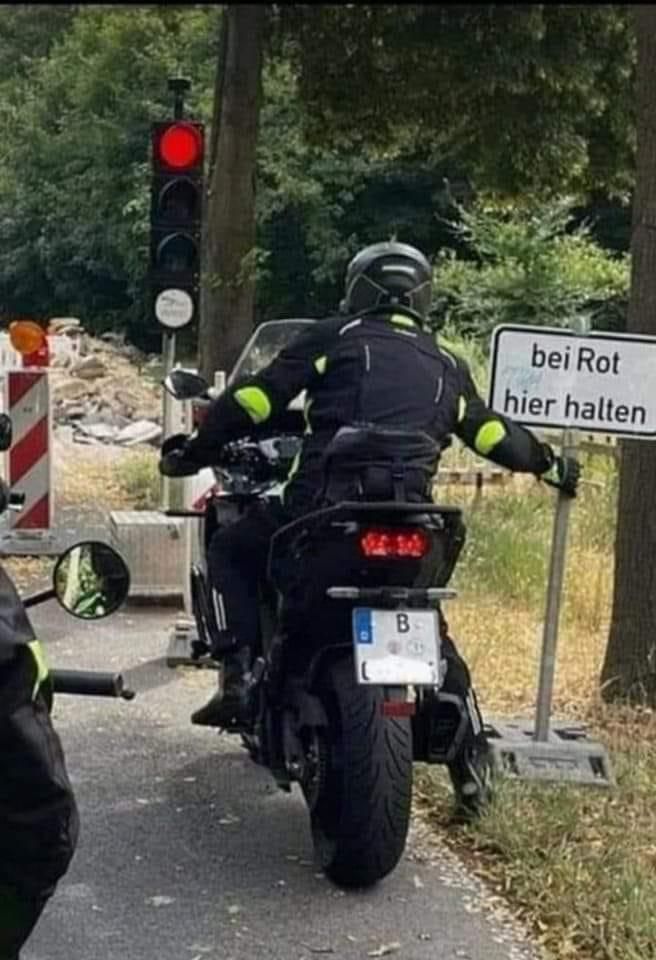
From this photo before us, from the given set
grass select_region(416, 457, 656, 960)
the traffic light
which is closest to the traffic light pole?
the traffic light

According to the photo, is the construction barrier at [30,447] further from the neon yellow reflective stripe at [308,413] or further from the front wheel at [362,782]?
the front wheel at [362,782]

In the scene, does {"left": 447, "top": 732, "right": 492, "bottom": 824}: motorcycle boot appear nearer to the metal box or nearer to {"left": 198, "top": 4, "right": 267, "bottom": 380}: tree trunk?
the metal box

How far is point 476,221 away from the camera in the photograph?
116 feet

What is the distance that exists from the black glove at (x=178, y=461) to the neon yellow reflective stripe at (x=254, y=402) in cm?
41

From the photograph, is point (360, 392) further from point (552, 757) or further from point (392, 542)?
point (552, 757)

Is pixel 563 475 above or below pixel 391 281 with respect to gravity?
below

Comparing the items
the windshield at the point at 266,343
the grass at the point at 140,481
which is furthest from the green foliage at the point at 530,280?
the windshield at the point at 266,343

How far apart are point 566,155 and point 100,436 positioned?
7.03m

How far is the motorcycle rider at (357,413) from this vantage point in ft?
17.0

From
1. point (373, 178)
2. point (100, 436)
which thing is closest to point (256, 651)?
point (100, 436)

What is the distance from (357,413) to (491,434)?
0.57 meters

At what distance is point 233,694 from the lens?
5.59m

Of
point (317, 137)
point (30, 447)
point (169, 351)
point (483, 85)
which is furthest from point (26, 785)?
point (317, 137)

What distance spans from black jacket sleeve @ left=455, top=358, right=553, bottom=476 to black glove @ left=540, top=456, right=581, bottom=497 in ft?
0.60
